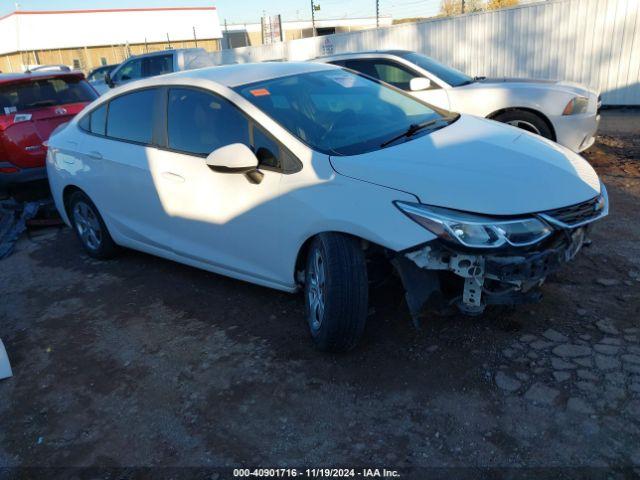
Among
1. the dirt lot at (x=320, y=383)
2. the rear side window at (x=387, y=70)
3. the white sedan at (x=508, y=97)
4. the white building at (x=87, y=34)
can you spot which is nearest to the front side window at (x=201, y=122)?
the dirt lot at (x=320, y=383)

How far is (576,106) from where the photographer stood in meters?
6.55

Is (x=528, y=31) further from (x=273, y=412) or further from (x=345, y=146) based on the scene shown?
(x=273, y=412)

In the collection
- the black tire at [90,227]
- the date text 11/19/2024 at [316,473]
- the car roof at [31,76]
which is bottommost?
the date text 11/19/2024 at [316,473]

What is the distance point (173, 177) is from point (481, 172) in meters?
2.23

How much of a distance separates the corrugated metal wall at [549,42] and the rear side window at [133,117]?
10801 millimetres

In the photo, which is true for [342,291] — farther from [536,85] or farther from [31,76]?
[31,76]

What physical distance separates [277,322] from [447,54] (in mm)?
12422

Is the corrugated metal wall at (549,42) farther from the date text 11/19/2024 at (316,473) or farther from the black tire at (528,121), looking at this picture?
the date text 11/19/2024 at (316,473)

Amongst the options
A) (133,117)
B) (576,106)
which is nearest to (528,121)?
(576,106)

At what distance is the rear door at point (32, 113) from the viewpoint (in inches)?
273

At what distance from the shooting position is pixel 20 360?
379 cm

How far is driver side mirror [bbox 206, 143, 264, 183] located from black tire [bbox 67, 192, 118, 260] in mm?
2107

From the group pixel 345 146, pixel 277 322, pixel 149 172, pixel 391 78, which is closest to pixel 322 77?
pixel 345 146

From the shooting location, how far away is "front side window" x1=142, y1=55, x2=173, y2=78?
13867 mm
